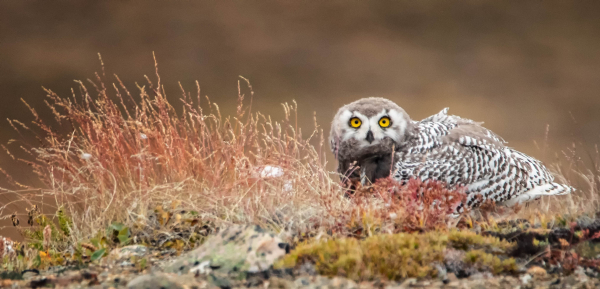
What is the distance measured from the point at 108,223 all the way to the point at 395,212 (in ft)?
8.51

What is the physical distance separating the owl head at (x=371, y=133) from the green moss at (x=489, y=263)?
1779mm

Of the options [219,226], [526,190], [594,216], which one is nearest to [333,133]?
[219,226]

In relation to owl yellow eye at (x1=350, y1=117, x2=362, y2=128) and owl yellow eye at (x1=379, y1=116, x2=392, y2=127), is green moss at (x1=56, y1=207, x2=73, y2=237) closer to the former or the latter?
owl yellow eye at (x1=350, y1=117, x2=362, y2=128)

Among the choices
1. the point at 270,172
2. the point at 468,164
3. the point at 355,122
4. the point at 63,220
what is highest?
the point at 355,122

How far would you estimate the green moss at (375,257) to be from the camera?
3.01 meters

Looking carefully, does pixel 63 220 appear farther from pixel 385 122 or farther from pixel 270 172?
pixel 385 122

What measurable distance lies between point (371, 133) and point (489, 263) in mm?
1986

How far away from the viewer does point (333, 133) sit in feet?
17.5

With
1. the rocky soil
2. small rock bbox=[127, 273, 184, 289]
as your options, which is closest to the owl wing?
the rocky soil

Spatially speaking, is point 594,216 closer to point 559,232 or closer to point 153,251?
point 559,232

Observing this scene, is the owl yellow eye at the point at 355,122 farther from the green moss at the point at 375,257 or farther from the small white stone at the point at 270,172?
the green moss at the point at 375,257

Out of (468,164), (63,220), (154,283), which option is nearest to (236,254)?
(154,283)

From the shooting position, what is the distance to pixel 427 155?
486cm

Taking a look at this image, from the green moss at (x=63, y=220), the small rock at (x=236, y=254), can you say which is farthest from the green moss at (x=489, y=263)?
the green moss at (x=63, y=220)
